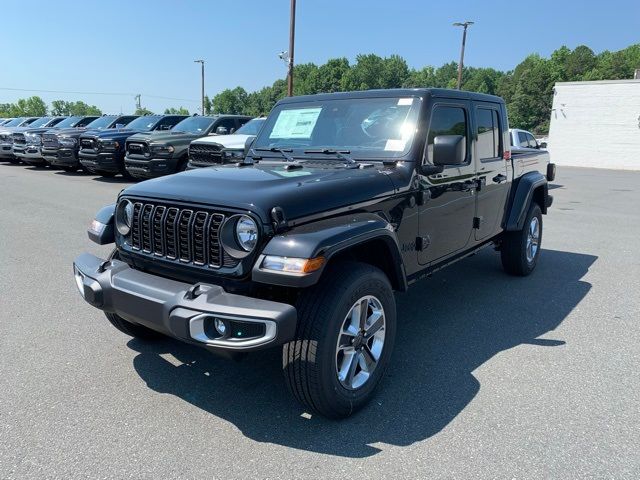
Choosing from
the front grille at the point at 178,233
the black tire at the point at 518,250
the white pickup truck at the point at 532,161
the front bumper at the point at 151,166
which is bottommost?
the black tire at the point at 518,250

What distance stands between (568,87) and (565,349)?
101ft

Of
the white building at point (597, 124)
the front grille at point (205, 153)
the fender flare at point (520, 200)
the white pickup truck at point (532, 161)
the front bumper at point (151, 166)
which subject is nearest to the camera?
the fender flare at point (520, 200)

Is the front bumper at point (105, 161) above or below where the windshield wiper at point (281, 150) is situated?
below

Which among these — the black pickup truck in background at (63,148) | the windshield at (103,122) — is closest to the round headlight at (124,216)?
the black pickup truck in background at (63,148)

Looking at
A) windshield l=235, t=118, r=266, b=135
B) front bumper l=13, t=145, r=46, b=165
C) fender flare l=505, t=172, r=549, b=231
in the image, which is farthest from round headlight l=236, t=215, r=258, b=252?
front bumper l=13, t=145, r=46, b=165

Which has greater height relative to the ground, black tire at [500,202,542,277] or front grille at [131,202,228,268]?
front grille at [131,202,228,268]

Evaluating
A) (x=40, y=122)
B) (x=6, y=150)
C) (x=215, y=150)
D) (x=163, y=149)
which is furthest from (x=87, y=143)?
(x=40, y=122)

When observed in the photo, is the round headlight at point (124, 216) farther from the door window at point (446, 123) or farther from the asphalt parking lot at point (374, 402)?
the door window at point (446, 123)

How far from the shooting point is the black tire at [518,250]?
18.1ft

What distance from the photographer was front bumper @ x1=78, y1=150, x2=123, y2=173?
540 inches

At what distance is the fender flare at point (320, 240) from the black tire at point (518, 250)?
2.88m

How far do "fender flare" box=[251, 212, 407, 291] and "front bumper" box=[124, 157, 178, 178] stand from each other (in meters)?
10.2

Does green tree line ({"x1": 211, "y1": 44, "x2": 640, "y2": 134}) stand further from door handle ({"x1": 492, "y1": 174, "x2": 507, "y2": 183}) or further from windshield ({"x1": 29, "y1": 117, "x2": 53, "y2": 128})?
door handle ({"x1": 492, "y1": 174, "x2": 507, "y2": 183})

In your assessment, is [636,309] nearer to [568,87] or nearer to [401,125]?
[401,125]
